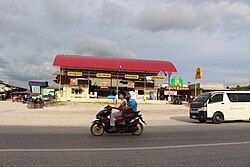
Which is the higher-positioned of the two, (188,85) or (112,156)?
(188,85)

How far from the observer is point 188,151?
10781 millimetres

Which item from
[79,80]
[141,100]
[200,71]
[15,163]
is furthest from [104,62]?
[15,163]

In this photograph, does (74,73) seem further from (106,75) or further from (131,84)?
(131,84)

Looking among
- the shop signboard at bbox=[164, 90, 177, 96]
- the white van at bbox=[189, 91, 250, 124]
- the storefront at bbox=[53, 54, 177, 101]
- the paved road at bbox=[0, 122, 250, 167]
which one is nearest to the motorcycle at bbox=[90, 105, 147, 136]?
the paved road at bbox=[0, 122, 250, 167]

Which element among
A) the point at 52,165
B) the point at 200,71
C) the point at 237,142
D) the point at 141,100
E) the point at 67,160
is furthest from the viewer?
the point at 141,100

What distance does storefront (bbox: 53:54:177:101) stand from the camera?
60.2 meters

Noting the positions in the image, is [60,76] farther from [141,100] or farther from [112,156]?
[112,156]

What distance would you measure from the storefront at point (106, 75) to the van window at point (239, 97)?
114 feet

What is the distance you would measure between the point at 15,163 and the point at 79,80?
175 feet

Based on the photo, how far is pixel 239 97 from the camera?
953 inches

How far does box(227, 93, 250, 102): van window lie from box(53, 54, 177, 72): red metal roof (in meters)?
37.2

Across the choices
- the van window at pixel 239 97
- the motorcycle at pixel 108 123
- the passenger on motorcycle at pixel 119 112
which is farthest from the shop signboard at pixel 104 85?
the motorcycle at pixel 108 123

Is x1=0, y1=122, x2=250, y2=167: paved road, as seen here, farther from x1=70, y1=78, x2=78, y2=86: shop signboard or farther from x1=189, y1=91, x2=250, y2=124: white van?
x1=70, y1=78, x2=78, y2=86: shop signboard

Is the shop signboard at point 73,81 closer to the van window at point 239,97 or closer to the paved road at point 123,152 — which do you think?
the van window at point 239,97
